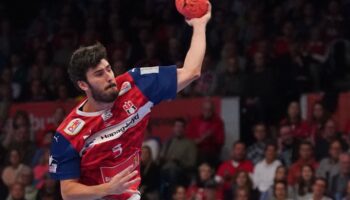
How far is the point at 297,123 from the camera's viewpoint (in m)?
14.0

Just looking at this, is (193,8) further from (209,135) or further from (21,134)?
(21,134)

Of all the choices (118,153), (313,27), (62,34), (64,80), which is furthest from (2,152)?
(118,153)

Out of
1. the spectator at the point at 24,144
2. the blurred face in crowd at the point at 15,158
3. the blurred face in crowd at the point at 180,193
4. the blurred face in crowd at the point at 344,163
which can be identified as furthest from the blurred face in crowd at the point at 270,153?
the spectator at the point at 24,144

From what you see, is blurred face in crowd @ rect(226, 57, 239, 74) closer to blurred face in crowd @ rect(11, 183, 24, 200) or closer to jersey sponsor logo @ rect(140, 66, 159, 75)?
blurred face in crowd @ rect(11, 183, 24, 200)

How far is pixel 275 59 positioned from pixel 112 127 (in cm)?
841

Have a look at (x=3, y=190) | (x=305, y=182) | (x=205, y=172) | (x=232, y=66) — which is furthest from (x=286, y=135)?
(x=3, y=190)

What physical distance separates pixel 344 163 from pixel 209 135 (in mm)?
2656

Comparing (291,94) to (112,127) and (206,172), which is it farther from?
(112,127)

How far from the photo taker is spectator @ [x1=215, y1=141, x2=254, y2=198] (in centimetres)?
1369

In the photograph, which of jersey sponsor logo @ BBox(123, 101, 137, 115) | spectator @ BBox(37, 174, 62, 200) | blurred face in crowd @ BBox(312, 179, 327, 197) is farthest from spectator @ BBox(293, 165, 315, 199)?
jersey sponsor logo @ BBox(123, 101, 137, 115)

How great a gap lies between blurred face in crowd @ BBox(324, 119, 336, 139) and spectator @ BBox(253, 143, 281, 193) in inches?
27.8

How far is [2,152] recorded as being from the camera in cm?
1578

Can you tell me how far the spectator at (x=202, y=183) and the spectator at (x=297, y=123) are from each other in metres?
1.26

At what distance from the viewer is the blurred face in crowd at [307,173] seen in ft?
41.0
